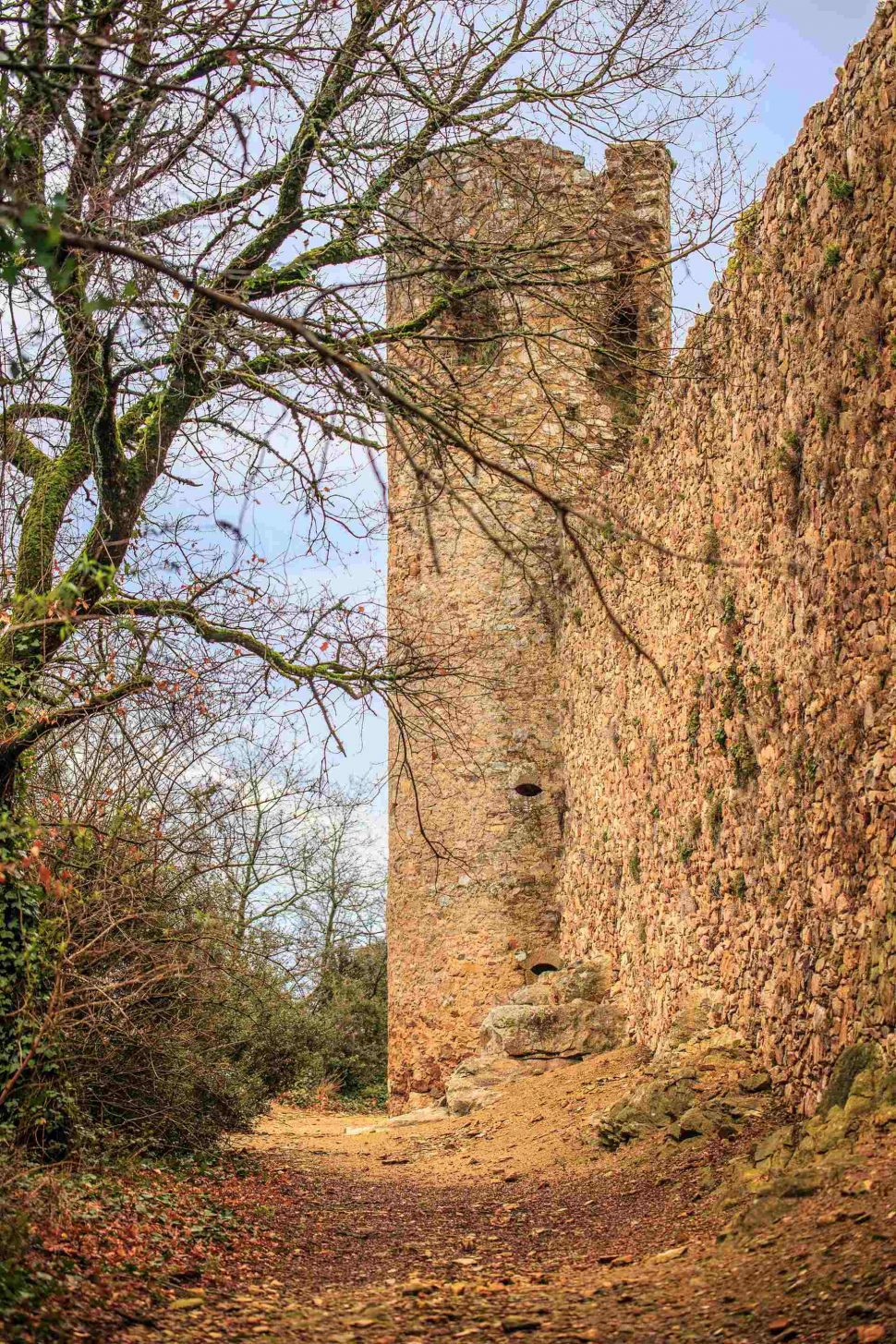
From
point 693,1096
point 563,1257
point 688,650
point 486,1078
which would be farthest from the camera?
point 486,1078

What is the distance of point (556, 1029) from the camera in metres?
10.1

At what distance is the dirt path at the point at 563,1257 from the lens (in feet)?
12.8

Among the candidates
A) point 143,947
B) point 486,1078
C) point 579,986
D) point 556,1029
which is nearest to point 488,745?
point 579,986

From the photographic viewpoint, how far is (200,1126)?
7395 millimetres

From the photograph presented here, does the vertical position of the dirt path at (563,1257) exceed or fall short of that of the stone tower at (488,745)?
it falls short

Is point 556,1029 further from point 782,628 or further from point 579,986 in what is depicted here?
point 782,628

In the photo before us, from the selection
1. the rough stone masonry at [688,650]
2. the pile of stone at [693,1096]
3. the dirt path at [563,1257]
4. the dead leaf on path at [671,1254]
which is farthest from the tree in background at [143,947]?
the dead leaf on path at [671,1254]

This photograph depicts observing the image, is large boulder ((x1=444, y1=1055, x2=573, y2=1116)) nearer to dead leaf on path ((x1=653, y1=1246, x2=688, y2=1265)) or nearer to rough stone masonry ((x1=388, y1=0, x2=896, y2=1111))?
rough stone masonry ((x1=388, y1=0, x2=896, y2=1111))

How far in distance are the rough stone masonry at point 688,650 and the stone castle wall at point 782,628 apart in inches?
0.8

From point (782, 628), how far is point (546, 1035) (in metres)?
4.82

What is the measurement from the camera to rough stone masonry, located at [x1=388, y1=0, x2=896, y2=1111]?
557cm

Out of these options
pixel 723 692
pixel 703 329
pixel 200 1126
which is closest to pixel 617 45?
pixel 703 329

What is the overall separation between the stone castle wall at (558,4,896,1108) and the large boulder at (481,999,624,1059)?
1.23 ft

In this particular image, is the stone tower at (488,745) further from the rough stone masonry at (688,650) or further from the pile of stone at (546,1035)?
the pile of stone at (546,1035)
